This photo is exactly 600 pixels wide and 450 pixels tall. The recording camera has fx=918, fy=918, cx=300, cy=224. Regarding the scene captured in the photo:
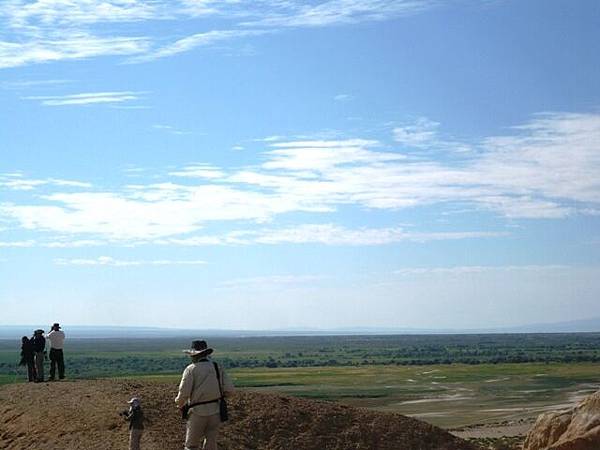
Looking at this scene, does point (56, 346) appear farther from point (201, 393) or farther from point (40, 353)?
point (201, 393)

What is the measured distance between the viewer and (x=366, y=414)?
80.4 ft

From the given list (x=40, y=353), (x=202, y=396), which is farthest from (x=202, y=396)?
(x=40, y=353)

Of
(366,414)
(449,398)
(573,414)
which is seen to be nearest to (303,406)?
(366,414)

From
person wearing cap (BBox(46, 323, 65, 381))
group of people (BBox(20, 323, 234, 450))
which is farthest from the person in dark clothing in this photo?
group of people (BBox(20, 323, 234, 450))

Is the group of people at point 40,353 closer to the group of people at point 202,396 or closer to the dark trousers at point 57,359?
the dark trousers at point 57,359

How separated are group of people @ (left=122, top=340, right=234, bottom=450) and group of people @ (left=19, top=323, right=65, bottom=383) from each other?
12.9m

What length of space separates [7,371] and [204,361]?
316 ft

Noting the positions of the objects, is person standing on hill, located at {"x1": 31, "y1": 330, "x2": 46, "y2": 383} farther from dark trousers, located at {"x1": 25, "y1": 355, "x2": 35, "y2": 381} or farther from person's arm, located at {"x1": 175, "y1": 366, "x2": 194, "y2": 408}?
person's arm, located at {"x1": 175, "y1": 366, "x2": 194, "y2": 408}

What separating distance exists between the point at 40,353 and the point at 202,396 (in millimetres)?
14770

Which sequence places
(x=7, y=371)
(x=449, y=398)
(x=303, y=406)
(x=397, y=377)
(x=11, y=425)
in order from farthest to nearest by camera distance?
1. (x=7, y=371)
2. (x=397, y=377)
3. (x=449, y=398)
4. (x=303, y=406)
5. (x=11, y=425)

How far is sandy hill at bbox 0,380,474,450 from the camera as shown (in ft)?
66.3

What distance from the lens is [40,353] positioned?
27266 millimetres

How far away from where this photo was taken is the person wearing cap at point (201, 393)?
13922 mm

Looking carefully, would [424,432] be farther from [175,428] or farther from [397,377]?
[397,377]
